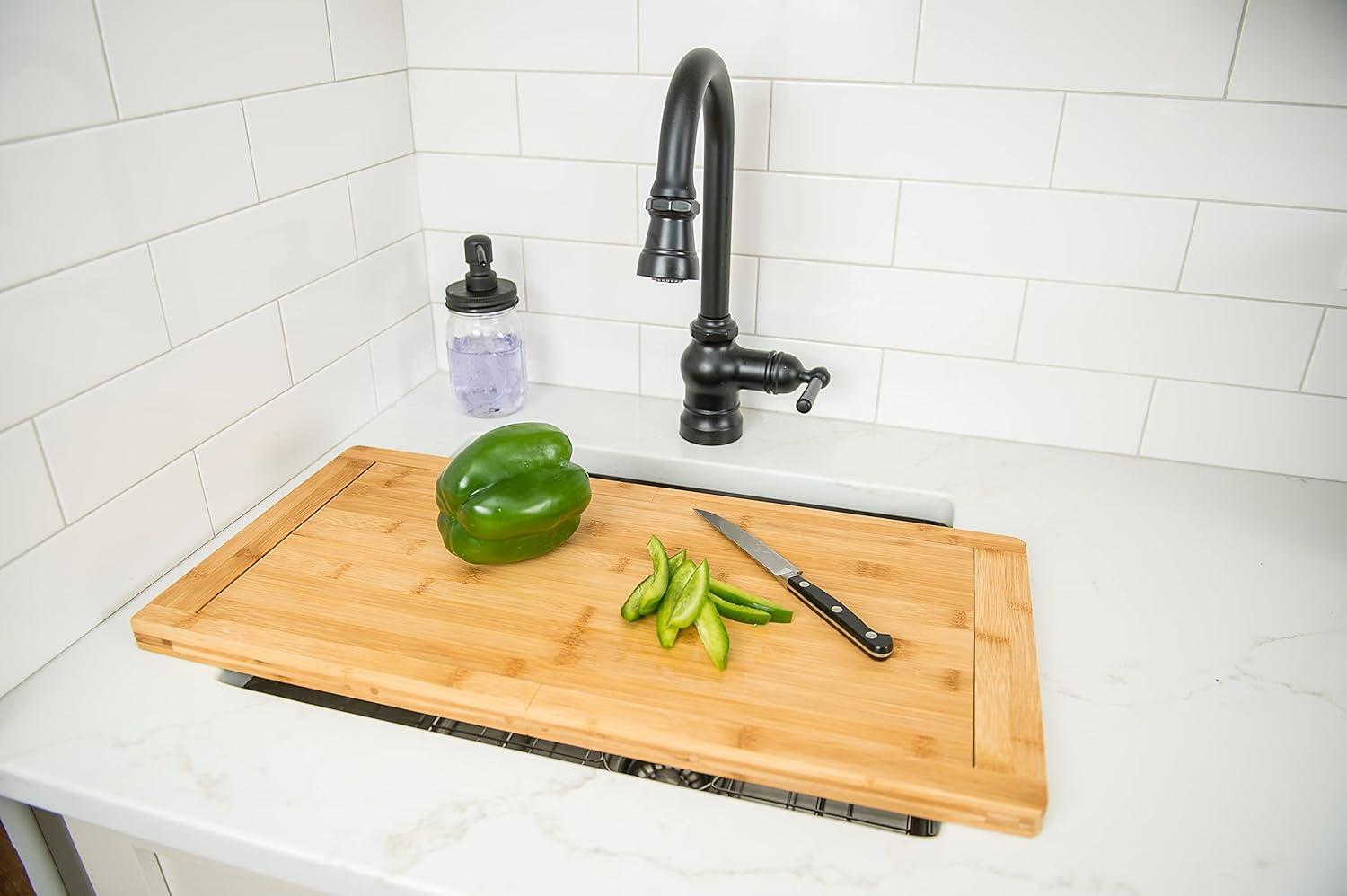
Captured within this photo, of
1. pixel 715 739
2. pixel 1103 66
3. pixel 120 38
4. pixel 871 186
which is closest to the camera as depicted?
pixel 715 739

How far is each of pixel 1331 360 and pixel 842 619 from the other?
0.67 m

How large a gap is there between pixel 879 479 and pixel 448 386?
0.61m

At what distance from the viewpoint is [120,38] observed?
0.78 metres

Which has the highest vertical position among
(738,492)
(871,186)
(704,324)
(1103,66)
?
(1103,66)

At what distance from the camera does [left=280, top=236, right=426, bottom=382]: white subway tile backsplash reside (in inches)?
41.4

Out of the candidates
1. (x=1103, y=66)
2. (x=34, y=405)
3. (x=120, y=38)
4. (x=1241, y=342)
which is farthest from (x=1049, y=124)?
(x=34, y=405)

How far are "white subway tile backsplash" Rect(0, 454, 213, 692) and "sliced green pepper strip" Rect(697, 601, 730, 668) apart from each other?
52 cm

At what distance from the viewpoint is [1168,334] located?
3.50ft

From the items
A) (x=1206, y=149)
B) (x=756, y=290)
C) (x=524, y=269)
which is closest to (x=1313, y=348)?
(x=1206, y=149)

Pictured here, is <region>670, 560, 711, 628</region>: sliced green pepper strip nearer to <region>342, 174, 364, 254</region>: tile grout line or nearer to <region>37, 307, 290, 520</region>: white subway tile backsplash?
<region>37, 307, 290, 520</region>: white subway tile backsplash

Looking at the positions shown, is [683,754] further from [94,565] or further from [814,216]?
[814,216]

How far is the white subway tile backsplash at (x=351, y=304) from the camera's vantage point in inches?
41.4

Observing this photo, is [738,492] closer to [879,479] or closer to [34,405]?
[879,479]

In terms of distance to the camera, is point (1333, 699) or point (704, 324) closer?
point (1333, 699)
